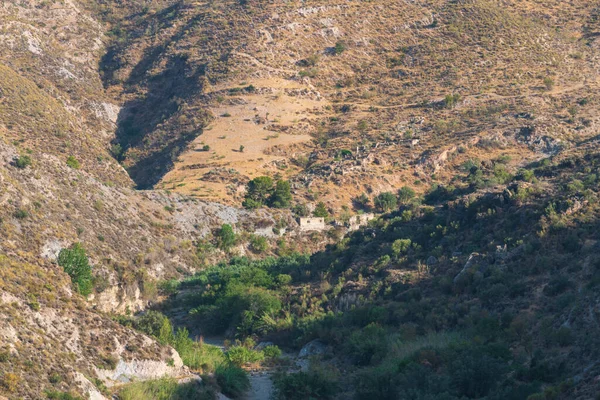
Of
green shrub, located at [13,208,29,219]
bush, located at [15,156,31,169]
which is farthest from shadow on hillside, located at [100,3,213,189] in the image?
green shrub, located at [13,208,29,219]

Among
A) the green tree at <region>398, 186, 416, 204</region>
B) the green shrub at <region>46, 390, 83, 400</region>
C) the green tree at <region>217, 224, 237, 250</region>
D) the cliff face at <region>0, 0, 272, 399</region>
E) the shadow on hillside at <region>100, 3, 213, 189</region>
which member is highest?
the green shrub at <region>46, 390, 83, 400</region>

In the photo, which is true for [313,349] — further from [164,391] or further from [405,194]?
[405,194]

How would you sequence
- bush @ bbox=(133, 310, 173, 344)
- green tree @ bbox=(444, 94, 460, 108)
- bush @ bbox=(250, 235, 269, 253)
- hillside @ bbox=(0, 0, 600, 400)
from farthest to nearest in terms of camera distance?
green tree @ bbox=(444, 94, 460, 108), bush @ bbox=(250, 235, 269, 253), bush @ bbox=(133, 310, 173, 344), hillside @ bbox=(0, 0, 600, 400)

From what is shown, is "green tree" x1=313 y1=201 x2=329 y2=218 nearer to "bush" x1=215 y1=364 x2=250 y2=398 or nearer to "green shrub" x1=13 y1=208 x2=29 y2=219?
"green shrub" x1=13 y1=208 x2=29 y2=219

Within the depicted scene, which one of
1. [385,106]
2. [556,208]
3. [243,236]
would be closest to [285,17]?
[385,106]

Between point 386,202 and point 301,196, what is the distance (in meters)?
7.42

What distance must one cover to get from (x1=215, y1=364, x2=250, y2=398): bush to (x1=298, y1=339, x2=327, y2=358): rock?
612cm

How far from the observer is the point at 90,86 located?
369 ft

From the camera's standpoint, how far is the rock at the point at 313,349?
43.4 meters

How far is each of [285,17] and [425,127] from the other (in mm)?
30772

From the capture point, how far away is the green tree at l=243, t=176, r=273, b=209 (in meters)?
78.4

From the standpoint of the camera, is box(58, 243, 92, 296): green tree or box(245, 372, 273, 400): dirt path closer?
box(245, 372, 273, 400): dirt path

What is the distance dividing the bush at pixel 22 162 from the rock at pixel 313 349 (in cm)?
2399

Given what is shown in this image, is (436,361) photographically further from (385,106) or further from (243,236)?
(385,106)
